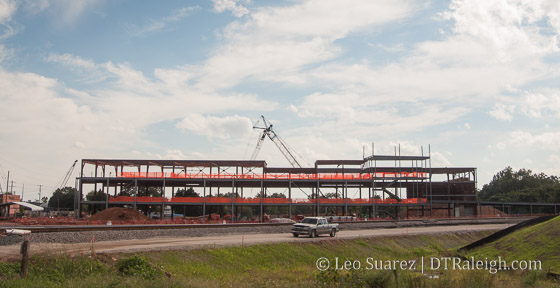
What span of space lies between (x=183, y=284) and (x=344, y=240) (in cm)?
2195

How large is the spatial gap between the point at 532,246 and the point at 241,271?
1385 centimetres

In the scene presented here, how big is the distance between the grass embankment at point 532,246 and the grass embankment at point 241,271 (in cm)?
56

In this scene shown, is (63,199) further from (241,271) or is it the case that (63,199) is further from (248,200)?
(241,271)

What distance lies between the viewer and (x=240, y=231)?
129 ft

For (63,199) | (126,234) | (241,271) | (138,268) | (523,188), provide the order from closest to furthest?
1. (138,268)
2. (241,271)
3. (126,234)
4. (523,188)
5. (63,199)

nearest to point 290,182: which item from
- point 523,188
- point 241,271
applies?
point 241,271

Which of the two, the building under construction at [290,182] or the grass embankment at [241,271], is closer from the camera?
the grass embankment at [241,271]

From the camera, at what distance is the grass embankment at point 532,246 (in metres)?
12.0

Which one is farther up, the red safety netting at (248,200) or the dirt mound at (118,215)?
the red safety netting at (248,200)

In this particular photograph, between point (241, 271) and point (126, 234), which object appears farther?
point (126, 234)

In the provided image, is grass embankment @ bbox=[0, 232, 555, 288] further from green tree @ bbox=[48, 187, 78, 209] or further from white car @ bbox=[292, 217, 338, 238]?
green tree @ bbox=[48, 187, 78, 209]

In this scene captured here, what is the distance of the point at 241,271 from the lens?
22672 millimetres

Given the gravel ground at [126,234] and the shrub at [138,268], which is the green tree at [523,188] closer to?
the gravel ground at [126,234]

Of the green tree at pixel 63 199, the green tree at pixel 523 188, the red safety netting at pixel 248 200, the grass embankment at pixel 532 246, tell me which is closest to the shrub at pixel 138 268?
the grass embankment at pixel 532 246
